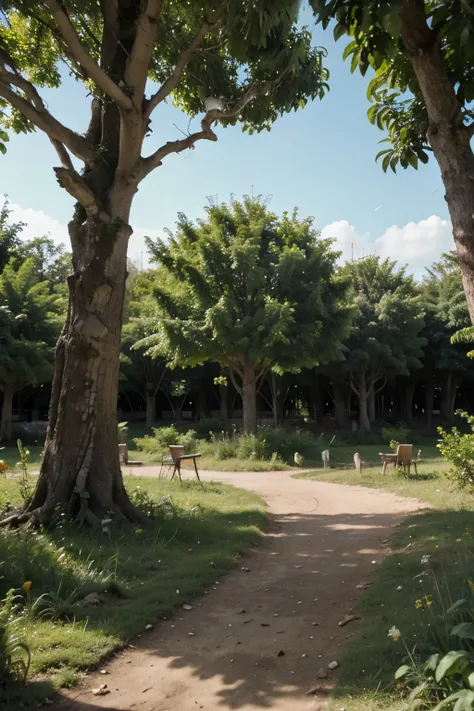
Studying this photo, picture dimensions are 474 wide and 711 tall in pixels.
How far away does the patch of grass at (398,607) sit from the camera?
11.6ft

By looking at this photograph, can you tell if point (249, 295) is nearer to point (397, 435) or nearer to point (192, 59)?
point (397, 435)

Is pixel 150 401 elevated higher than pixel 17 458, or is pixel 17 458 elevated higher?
pixel 150 401

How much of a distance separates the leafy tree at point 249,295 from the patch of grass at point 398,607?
14.2m

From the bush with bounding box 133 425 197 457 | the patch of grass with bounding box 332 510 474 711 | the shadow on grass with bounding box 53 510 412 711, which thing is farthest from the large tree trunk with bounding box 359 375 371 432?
the shadow on grass with bounding box 53 510 412 711

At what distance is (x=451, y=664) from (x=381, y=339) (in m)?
33.3

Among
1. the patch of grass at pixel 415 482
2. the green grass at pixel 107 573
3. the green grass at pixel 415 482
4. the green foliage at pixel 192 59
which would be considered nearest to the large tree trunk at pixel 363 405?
the green grass at pixel 415 482

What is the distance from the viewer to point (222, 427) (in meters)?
34.6

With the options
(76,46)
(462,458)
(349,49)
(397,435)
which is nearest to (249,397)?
(397,435)

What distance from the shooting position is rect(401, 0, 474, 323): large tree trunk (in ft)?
12.6

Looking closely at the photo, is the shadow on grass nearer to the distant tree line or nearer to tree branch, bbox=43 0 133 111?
tree branch, bbox=43 0 133 111

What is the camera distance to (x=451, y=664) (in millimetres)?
2801

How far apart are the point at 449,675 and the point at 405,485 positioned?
38.5ft

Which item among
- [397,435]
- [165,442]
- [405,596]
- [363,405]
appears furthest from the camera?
[363,405]

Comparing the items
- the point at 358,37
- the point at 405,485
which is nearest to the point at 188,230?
the point at 405,485
